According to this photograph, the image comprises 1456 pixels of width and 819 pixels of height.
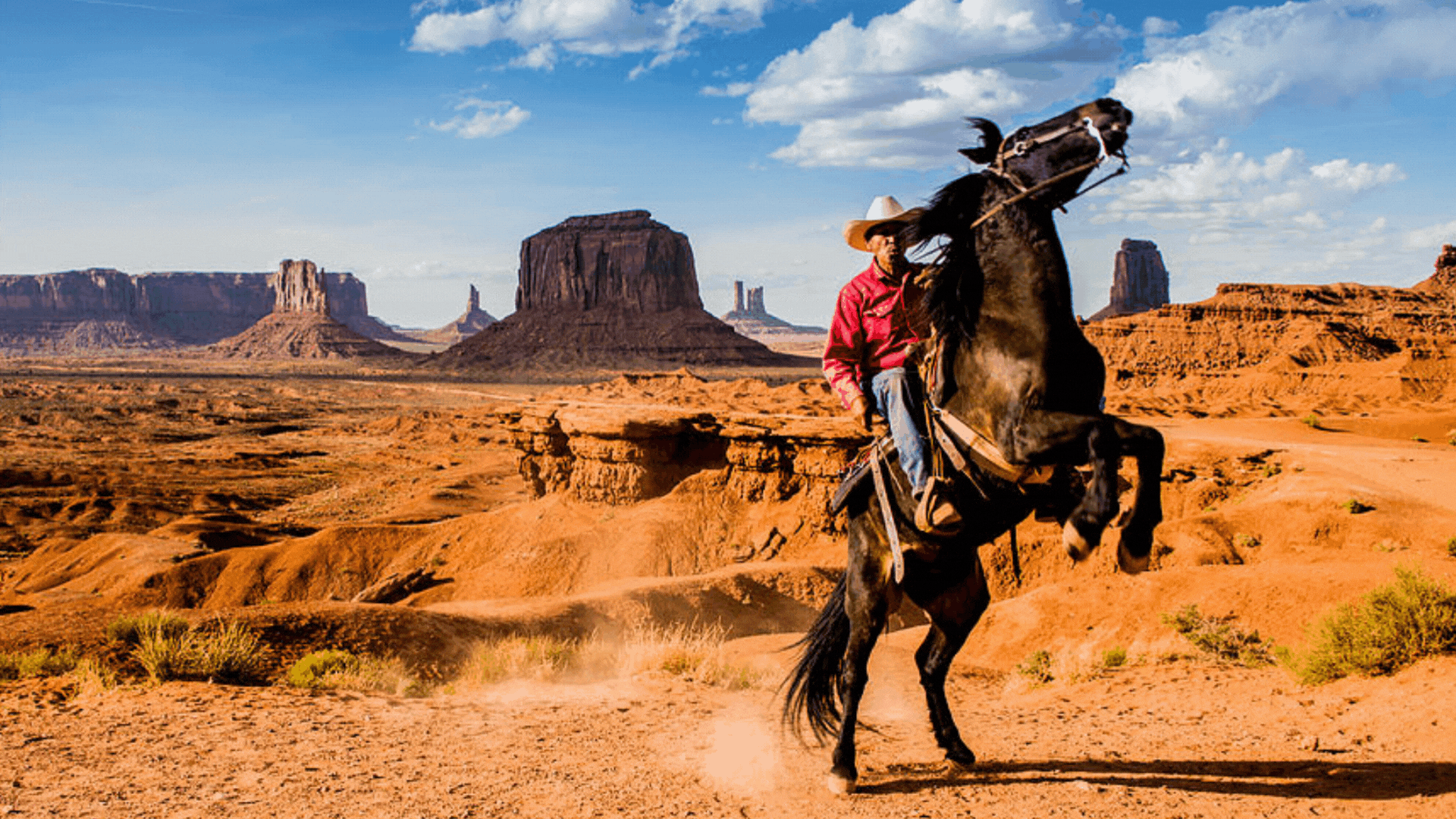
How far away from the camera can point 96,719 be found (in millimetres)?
6340

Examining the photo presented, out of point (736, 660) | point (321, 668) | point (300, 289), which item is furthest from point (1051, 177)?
point (300, 289)

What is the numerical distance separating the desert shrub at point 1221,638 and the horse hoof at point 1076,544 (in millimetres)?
4731

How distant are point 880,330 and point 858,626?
5.54 feet

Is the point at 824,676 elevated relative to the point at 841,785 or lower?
elevated

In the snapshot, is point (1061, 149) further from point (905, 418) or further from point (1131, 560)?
point (1131, 560)

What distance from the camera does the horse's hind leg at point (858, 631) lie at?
5215 mm

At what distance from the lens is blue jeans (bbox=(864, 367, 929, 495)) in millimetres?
4801

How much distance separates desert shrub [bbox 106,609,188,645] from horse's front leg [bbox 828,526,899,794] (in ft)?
19.6

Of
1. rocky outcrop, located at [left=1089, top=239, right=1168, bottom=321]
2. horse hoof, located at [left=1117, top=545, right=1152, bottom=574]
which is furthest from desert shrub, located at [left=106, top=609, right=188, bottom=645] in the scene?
rocky outcrop, located at [left=1089, top=239, right=1168, bottom=321]

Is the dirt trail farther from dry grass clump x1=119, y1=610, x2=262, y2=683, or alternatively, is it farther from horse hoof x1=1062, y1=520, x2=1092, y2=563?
horse hoof x1=1062, y1=520, x2=1092, y2=563

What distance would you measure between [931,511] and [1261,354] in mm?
63240

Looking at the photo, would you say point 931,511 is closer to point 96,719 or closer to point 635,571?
point 96,719

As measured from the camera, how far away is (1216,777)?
16.9 ft

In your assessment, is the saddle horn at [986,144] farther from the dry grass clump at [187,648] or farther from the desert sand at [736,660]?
the dry grass clump at [187,648]
